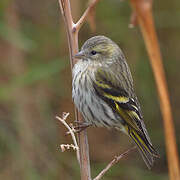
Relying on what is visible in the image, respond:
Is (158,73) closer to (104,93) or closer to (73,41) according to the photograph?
(104,93)

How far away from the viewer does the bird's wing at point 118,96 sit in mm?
2834

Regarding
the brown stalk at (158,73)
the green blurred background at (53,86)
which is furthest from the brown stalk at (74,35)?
the green blurred background at (53,86)

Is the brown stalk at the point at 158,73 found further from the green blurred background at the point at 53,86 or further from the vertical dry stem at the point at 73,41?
the green blurred background at the point at 53,86

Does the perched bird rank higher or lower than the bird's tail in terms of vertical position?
higher

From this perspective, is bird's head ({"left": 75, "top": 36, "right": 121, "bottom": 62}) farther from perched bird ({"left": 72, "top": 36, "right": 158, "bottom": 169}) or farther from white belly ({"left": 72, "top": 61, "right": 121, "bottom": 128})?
white belly ({"left": 72, "top": 61, "right": 121, "bottom": 128})

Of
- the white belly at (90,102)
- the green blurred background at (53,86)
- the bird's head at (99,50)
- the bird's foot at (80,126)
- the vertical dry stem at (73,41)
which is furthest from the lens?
the green blurred background at (53,86)

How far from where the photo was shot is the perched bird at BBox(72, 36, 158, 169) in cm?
277

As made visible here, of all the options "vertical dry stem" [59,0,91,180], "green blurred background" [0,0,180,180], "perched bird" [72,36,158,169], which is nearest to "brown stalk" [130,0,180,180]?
"perched bird" [72,36,158,169]

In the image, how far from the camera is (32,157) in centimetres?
417

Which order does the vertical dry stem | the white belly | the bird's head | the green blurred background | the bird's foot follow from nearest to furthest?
the vertical dry stem, the bird's foot, the white belly, the bird's head, the green blurred background

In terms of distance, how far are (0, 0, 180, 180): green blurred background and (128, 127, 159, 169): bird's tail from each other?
1.53m

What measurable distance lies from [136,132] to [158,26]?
7.80 feet

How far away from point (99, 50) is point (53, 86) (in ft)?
5.53

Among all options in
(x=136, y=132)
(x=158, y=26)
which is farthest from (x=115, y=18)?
(x=136, y=132)
